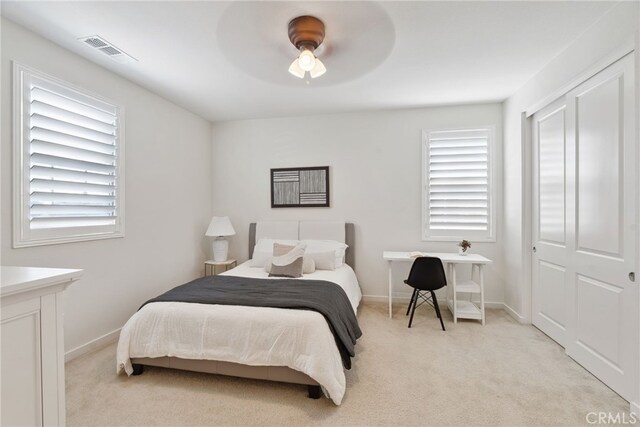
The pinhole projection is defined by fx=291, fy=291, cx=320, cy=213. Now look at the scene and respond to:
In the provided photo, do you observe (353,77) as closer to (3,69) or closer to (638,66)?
(638,66)

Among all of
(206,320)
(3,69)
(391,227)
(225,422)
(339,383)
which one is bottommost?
(225,422)

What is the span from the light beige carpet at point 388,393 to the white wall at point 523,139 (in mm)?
863

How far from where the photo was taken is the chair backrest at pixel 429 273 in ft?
10.3

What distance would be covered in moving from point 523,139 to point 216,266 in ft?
14.0

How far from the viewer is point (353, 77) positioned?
3.02 meters

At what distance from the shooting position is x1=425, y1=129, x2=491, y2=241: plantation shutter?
390cm

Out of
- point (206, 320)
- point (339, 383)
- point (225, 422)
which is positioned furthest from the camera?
point (206, 320)

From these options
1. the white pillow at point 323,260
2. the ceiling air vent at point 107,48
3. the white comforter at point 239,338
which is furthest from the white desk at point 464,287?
the ceiling air vent at point 107,48

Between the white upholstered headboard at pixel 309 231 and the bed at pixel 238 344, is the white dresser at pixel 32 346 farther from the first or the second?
the white upholstered headboard at pixel 309 231

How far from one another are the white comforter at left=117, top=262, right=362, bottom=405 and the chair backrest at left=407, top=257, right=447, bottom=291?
1.49 m

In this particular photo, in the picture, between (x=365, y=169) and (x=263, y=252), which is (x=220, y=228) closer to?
(x=263, y=252)

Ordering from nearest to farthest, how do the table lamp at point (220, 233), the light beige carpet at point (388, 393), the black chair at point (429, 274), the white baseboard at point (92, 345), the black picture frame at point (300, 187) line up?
1. the light beige carpet at point (388, 393)
2. the white baseboard at point (92, 345)
3. the black chair at point (429, 274)
4. the table lamp at point (220, 233)
5. the black picture frame at point (300, 187)

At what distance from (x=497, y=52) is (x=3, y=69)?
3.92m

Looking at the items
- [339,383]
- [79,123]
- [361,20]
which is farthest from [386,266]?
[79,123]
